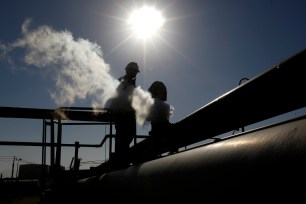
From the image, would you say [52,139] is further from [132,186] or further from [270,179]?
[270,179]

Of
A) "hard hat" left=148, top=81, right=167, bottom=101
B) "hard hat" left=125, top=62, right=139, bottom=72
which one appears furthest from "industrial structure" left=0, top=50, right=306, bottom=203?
"hard hat" left=125, top=62, right=139, bottom=72

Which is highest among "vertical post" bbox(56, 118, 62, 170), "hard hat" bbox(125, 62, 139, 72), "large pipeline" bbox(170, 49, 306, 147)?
"hard hat" bbox(125, 62, 139, 72)

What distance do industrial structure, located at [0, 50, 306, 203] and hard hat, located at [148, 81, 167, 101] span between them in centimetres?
76

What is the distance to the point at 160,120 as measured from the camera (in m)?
3.77

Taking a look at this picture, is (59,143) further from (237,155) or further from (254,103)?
(237,155)

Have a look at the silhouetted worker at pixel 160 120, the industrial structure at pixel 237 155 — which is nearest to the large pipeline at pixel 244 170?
the industrial structure at pixel 237 155

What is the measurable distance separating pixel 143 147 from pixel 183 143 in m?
0.64

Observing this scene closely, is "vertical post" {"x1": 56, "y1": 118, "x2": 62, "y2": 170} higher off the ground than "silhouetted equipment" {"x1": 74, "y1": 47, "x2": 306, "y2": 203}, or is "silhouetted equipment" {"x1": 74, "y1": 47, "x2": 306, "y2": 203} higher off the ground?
"vertical post" {"x1": 56, "y1": 118, "x2": 62, "y2": 170}

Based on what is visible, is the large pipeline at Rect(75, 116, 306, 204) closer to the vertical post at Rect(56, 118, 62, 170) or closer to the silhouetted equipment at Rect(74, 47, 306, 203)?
the silhouetted equipment at Rect(74, 47, 306, 203)

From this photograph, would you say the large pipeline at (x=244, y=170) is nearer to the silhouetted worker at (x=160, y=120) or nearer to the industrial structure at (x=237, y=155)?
the industrial structure at (x=237, y=155)

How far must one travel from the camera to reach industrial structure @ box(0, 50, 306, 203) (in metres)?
0.99

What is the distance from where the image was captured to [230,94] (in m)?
2.30

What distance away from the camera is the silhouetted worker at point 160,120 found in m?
3.41

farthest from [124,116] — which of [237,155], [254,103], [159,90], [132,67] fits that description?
[237,155]
